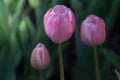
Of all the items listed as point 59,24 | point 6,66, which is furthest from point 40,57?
point 6,66

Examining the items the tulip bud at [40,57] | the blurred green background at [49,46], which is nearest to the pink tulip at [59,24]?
the tulip bud at [40,57]

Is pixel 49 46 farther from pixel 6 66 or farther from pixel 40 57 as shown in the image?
pixel 40 57

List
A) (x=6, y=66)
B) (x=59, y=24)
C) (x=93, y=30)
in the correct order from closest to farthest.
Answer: (x=59, y=24), (x=93, y=30), (x=6, y=66)

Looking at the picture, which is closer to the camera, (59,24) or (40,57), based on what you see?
(59,24)

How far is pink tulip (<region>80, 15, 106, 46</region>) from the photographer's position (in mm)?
873

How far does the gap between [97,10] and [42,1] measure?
0.19m

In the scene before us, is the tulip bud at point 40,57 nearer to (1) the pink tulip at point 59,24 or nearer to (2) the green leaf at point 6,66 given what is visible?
(1) the pink tulip at point 59,24

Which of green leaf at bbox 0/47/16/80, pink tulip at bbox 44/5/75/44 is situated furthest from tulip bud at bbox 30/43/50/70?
green leaf at bbox 0/47/16/80

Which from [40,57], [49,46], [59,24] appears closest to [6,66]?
[49,46]

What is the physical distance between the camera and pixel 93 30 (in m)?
0.88

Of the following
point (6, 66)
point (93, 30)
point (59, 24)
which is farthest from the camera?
point (6, 66)

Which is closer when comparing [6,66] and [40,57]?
[40,57]

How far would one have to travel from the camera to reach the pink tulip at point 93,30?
2.86ft

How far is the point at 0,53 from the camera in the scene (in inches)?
46.2
